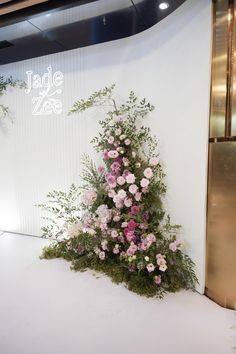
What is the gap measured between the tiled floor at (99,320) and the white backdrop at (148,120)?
0.39 metres

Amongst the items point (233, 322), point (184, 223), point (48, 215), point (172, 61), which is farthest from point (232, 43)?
point (48, 215)

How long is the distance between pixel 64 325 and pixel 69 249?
1.12m

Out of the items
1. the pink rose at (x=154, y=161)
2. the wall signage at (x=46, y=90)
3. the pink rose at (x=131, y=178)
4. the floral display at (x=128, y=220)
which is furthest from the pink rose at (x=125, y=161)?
the wall signage at (x=46, y=90)

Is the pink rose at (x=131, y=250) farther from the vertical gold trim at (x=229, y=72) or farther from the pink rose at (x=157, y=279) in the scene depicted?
the vertical gold trim at (x=229, y=72)

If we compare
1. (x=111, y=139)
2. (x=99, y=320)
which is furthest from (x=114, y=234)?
(x=111, y=139)

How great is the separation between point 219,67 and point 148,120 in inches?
33.5

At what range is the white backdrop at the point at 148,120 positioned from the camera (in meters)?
2.07

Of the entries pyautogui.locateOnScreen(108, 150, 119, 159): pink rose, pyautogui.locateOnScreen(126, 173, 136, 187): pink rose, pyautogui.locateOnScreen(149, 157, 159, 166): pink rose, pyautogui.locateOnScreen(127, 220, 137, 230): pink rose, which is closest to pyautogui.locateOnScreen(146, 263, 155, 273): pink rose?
pyautogui.locateOnScreen(127, 220, 137, 230): pink rose

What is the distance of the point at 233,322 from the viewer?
A: 1.77 meters

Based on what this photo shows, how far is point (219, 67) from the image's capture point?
189 cm

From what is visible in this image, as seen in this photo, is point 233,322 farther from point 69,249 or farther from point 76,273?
point 69,249

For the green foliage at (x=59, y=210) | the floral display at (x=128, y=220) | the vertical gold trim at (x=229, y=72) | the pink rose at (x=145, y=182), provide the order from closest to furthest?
the vertical gold trim at (x=229, y=72) < the floral display at (x=128, y=220) < the pink rose at (x=145, y=182) < the green foliage at (x=59, y=210)

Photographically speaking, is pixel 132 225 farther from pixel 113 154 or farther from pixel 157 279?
→ pixel 113 154

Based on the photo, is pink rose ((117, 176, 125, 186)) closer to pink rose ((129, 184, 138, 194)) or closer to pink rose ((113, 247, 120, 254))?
pink rose ((129, 184, 138, 194))
